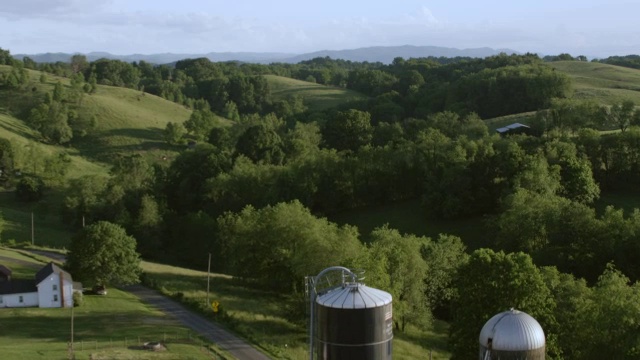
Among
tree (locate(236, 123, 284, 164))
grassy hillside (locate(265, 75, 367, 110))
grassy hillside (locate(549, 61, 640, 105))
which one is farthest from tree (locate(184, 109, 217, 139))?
grassy hillside (locate(549, 61, 640, 105))

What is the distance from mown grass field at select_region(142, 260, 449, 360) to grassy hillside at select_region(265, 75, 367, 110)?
11011cm

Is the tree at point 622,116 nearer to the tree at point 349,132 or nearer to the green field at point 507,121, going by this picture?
the green field at point 507,121

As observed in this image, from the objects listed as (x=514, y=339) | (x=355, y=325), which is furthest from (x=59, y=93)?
(x=514, y=339)

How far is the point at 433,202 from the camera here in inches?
2793

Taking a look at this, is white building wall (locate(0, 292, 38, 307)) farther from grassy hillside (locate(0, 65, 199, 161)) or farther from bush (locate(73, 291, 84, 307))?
grassy hillside (locate(0, 65, 199, 161))

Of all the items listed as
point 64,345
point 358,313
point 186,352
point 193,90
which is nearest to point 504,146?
point 186,352

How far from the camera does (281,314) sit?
50.8 m

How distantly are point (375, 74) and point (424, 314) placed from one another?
144 m

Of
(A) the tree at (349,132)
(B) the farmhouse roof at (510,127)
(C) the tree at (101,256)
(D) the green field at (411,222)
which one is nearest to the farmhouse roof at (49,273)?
(C) the tree at (101,256)

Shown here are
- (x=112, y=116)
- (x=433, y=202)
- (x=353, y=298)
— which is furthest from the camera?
(x=112, y=116)

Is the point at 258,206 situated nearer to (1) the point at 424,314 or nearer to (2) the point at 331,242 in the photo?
(2) the point at 331,242

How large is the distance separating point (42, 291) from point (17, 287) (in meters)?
1.87

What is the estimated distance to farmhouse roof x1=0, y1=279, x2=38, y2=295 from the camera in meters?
48.1

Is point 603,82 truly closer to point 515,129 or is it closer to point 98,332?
point 515,129
